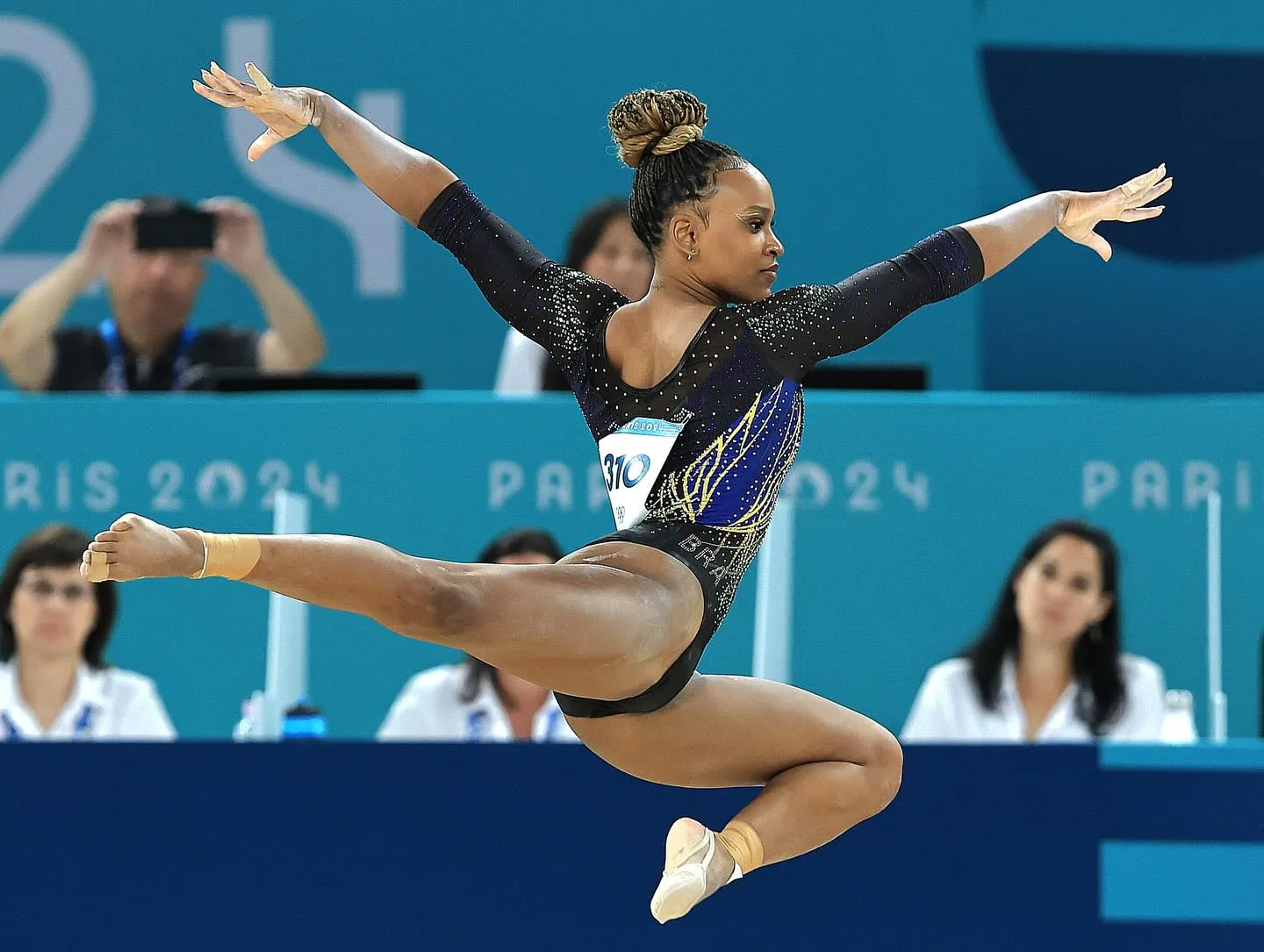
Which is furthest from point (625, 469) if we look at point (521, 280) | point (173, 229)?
point (173, 229)

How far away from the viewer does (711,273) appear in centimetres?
356

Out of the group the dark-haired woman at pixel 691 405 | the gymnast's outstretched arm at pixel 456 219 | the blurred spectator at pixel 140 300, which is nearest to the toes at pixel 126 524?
the dark-haired woman at pixel 691 405

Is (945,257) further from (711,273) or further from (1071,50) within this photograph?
(1071,50)

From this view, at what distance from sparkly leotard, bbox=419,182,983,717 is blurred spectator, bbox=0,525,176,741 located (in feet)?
8.00

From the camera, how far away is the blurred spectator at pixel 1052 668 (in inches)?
222

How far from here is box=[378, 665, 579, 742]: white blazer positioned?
568 cm

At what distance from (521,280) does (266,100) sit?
0.58 meters

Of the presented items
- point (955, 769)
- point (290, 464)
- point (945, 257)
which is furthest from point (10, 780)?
point (945, 257)

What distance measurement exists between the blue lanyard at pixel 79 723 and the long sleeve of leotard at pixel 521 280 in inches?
100

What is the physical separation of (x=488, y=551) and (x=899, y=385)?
1.43m

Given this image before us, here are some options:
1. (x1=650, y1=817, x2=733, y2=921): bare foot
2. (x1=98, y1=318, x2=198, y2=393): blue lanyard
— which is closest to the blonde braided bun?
(x1=650, y1=817, x2=733, y2=921): bare foot

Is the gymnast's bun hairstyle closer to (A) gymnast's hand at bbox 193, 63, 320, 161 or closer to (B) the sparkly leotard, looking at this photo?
(B) the sparkly leotard

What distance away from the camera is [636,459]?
3500 mm

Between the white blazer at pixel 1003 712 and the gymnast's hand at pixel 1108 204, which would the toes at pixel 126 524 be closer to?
the gymnast's hand at pixel 1108 204
